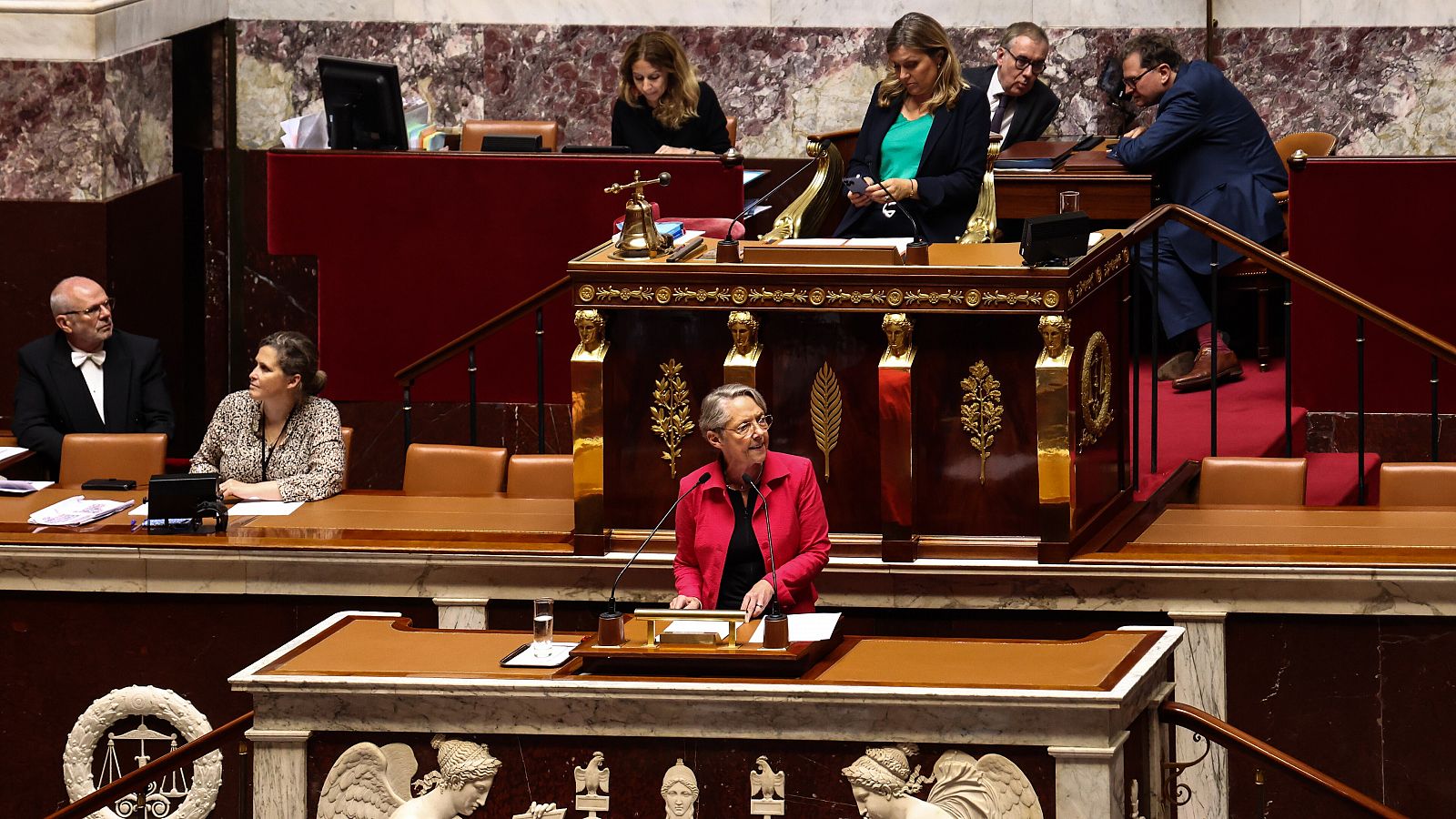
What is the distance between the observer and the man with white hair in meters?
8.89

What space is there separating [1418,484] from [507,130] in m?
4.87

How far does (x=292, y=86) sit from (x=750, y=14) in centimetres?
225

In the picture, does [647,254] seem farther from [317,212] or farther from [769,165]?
[769,165]

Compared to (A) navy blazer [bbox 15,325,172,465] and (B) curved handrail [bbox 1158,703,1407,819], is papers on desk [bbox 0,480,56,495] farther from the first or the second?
(B) curved handrail [bbox 1158,703,1407,819]

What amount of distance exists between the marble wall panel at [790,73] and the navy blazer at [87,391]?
314cm

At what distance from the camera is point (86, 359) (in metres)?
8.96

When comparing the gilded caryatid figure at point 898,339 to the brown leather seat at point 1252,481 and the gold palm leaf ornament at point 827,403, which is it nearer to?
the gold palm leaf ornament at point 827,403

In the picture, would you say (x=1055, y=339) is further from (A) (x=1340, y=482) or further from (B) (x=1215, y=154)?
(B) (x=1215, y=154)

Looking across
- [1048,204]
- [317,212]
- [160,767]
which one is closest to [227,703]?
[160,767]

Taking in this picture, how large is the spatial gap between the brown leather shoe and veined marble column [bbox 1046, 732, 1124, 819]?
13.9 ft

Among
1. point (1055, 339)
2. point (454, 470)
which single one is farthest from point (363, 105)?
point (1055, 339)

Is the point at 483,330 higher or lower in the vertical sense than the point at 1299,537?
higher

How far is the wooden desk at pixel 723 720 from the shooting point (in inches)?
212

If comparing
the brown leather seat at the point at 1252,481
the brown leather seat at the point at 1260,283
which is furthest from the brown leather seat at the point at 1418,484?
the brown leather seat at the point at 1260,283
